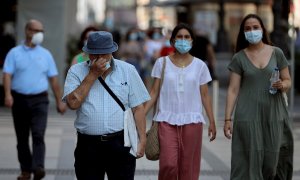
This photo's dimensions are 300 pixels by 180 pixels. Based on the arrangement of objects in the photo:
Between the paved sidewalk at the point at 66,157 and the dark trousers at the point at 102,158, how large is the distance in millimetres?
3672

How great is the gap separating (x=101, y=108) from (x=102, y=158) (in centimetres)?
38

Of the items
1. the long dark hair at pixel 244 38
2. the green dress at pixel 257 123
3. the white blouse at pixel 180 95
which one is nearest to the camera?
the green dress at pixel 257 123

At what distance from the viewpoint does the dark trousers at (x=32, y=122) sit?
30.8 feet

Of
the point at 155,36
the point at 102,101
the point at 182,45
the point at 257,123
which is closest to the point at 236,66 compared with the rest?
the point at 257,123

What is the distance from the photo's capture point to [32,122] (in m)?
9.45

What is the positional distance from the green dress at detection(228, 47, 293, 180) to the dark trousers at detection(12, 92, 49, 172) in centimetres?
284

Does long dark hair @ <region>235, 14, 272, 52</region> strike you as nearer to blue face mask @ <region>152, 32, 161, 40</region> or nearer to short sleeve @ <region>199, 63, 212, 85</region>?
short sleeve @ <region>199, 63, 212, 85</region>

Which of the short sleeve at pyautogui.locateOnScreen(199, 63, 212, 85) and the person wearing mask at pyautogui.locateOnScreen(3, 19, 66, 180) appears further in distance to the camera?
the person wearing mask at pyautogui.locateOnScreen(3, 19, 66, 180)

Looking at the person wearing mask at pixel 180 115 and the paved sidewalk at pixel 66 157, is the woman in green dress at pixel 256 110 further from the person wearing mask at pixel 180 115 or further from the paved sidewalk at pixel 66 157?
the paved sidewalk at pixel 66 157

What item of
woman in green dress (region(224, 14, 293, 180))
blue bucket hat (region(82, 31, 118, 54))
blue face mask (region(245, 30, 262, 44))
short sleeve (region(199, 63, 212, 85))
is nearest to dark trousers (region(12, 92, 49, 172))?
short sleeve (region(199, 63, 212, 85))

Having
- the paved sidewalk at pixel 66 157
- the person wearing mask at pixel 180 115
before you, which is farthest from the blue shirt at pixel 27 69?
the person wearing mask at pixel 180 115

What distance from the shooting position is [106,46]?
5926 millimetres

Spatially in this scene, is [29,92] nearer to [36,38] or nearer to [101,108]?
[36,38]

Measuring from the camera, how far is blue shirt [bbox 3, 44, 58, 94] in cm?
941
